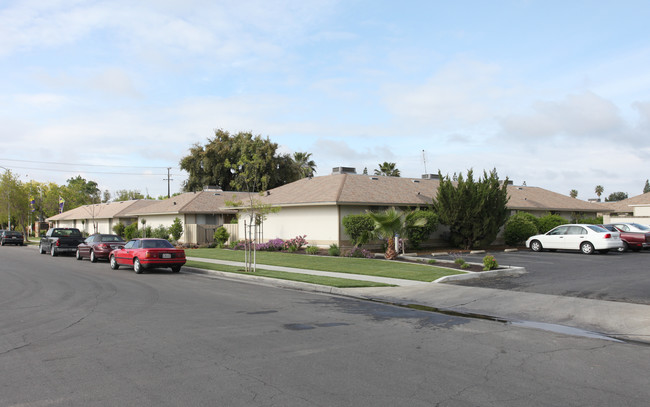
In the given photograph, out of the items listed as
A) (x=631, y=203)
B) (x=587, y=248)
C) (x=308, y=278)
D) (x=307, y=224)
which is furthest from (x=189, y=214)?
(x=631, y=203)

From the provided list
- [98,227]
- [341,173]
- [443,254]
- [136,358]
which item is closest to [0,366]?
[136,358]

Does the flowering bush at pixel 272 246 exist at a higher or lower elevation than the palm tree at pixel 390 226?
lower

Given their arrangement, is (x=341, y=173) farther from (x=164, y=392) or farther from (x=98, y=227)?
(x=98, y=227)

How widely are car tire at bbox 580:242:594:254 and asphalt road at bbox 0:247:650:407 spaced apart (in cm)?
1823

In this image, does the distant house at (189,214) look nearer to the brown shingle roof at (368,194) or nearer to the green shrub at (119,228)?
the green shrub at (119,228)

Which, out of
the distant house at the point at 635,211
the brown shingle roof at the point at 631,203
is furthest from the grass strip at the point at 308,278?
the brown shingle roof at the point at 631,203

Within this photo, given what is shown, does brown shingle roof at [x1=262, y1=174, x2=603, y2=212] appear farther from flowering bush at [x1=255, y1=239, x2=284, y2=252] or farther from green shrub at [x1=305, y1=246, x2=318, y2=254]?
green shrub at [x1=305, y1=246, x2=318, y2=254]

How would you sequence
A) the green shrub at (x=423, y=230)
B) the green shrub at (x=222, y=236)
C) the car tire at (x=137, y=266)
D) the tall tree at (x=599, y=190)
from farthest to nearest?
the tall tree at (x=599, y=190) → the green shrub at (x=222, y=236) → the green shrub at (x=423, y=230) → the car tire at (x=137, y=266)

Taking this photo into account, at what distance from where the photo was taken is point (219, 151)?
5616 cm

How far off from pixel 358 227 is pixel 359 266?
575cm

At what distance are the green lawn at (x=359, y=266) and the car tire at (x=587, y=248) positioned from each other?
11029 mm

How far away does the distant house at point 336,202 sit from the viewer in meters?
27.3

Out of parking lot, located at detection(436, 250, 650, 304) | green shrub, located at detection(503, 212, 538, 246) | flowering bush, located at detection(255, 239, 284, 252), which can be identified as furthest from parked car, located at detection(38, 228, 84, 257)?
green shrub, located at detection(503, 212, 538, 246)

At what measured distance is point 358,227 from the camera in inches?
1019
